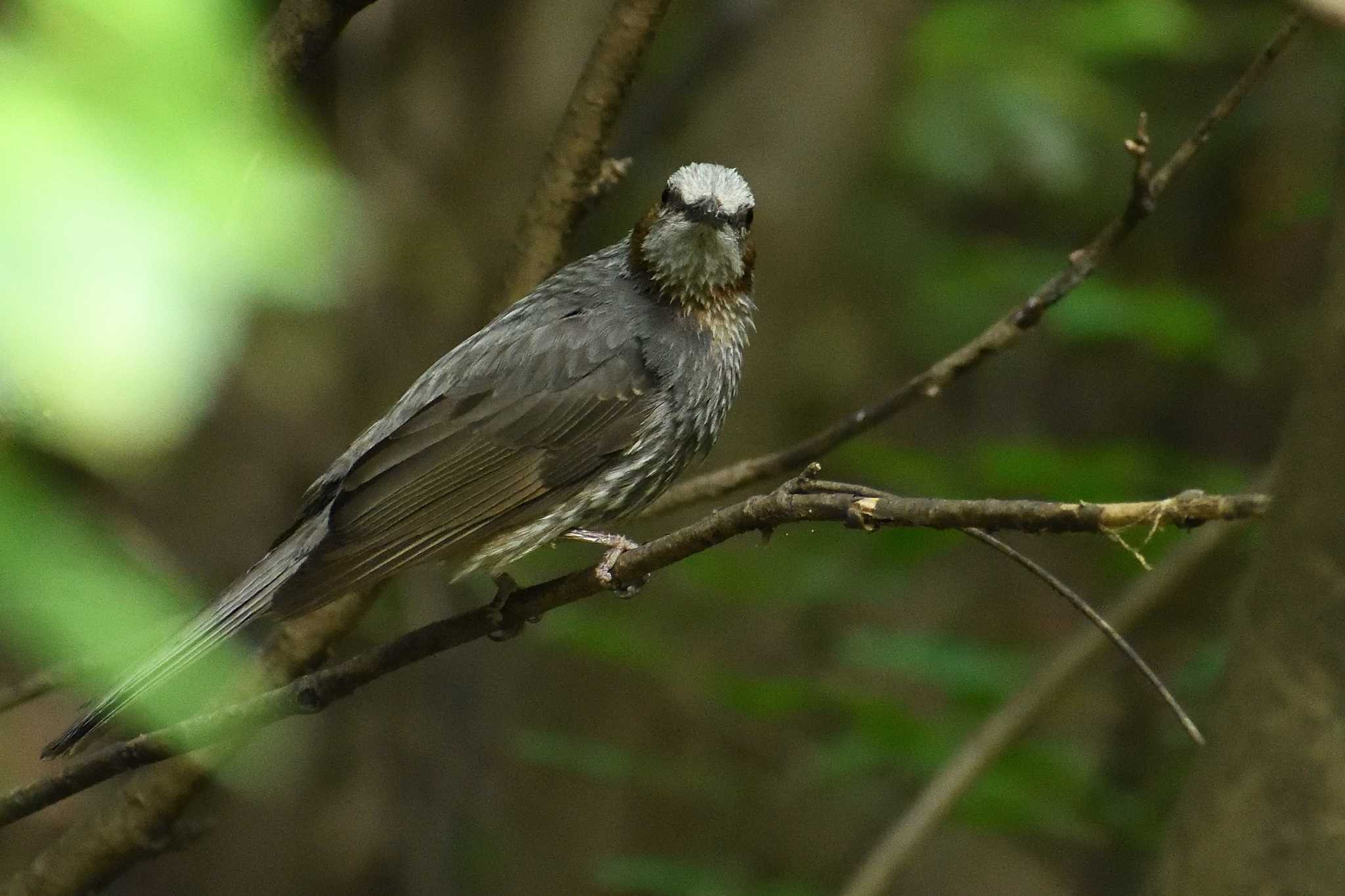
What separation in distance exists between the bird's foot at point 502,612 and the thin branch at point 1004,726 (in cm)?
130

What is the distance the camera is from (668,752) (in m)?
6.10

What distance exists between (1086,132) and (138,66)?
6474mm

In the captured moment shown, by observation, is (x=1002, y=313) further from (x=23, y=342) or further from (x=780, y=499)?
(x=23, y=342)

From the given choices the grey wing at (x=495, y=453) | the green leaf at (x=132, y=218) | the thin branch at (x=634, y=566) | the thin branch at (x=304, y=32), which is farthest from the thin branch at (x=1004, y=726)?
the green leaf at (x=132, y=218)

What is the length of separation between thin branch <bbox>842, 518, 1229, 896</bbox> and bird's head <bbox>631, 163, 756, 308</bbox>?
132 cm

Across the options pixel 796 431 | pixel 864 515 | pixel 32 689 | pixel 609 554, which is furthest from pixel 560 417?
pixel 796 431

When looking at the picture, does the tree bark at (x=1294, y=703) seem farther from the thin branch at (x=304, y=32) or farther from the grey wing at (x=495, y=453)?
the thin branch at (x=304, y=32)

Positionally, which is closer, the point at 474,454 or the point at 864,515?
the point at 864,515

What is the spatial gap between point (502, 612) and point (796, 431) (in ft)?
16.6

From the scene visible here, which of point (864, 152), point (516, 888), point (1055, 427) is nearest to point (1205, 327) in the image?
point (864, 152)

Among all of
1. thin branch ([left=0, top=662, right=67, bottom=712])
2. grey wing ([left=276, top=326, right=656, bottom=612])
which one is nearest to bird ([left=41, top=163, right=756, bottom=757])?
grey wing ([left=276, top=326, right=656, bottom=612])

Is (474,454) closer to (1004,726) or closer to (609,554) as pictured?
(609,554)

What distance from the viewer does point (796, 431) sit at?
7887 mm

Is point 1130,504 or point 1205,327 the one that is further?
point 1205,327
